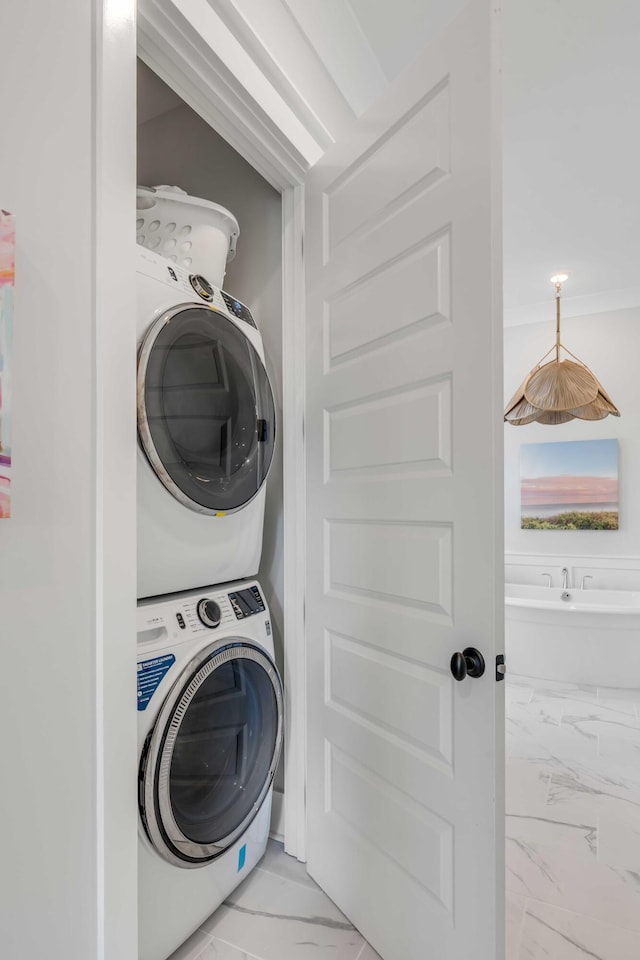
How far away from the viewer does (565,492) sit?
437cm

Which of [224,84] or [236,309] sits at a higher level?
[224,84]

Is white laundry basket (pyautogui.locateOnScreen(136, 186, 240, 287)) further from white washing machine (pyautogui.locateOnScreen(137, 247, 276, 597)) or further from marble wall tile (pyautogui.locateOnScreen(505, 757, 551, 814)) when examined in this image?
marble wall tile (pyautogui.locateOnScreen(505, 757, 551, 814))

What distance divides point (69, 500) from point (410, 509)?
0.72 meters

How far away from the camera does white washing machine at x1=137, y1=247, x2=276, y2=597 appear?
1234 mm

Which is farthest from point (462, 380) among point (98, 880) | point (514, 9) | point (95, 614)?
point (514, 9)

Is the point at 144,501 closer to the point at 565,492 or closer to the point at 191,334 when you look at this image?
the point at 191,334

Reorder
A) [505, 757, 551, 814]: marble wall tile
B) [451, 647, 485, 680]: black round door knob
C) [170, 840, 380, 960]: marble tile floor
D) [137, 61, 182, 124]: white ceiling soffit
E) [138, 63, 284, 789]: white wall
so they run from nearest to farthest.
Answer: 1. [451, 647, 485, 680]: black round door knob
2. [170, 840, 380, 960]: marble tile floor
3. [138, 63, 284, 789]: white wall
4. [137, 61, 182, 124]: white ceiling soffit
5. [505, 757, 551, 814]: marble wall tile

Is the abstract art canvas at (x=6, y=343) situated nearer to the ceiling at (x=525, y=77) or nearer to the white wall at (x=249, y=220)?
the ceiling at (x=525, y=77)

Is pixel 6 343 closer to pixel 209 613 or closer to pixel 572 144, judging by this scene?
pixel 209 613

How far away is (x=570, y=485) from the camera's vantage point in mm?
4344

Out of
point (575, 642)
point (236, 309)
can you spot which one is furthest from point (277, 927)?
point (575, 642)

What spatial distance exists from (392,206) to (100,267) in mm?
723

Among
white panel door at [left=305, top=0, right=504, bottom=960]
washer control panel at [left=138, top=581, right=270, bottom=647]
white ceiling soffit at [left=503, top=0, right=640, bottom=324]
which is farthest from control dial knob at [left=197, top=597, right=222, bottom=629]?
white ceiling soffit at [left=503, top=0, right=640, bottom=324]

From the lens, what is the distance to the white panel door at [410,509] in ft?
3.48
